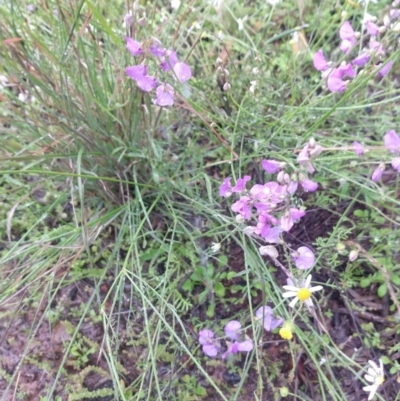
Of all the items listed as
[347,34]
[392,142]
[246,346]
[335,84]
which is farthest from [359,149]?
[246,346]

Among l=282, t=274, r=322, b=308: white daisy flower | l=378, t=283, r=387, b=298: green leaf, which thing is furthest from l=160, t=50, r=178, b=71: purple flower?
l=378, t=283, r=387, b=298: green leaf

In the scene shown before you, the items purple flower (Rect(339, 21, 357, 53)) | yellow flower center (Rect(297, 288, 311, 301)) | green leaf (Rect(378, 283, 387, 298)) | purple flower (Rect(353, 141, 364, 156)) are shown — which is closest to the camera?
purple flower (Rect(353, 141, 364, 156))

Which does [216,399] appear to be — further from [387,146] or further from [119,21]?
[119,21]

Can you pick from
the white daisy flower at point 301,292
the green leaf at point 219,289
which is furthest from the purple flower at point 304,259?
the green leaf at point 219,289

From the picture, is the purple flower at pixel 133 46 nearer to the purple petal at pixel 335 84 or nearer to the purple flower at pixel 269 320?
the purple petal at pixel 335 84

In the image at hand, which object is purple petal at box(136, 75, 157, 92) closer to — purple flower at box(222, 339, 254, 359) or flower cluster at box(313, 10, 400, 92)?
flower cluster at box(313, 10, 400, 92)

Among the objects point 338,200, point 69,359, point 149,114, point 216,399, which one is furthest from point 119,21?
point 216,399

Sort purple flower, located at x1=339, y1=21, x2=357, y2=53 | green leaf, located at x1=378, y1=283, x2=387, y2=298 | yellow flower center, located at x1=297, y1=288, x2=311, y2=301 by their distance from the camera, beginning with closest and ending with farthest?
yellow flower center, located at x1=297, y1=288, x2=311, y2=301 → purple flower, located at x1=339, y1=21, x2=357, y2=53 → green leaf, located at x1=378, y1=283, x2=387, y2=298
